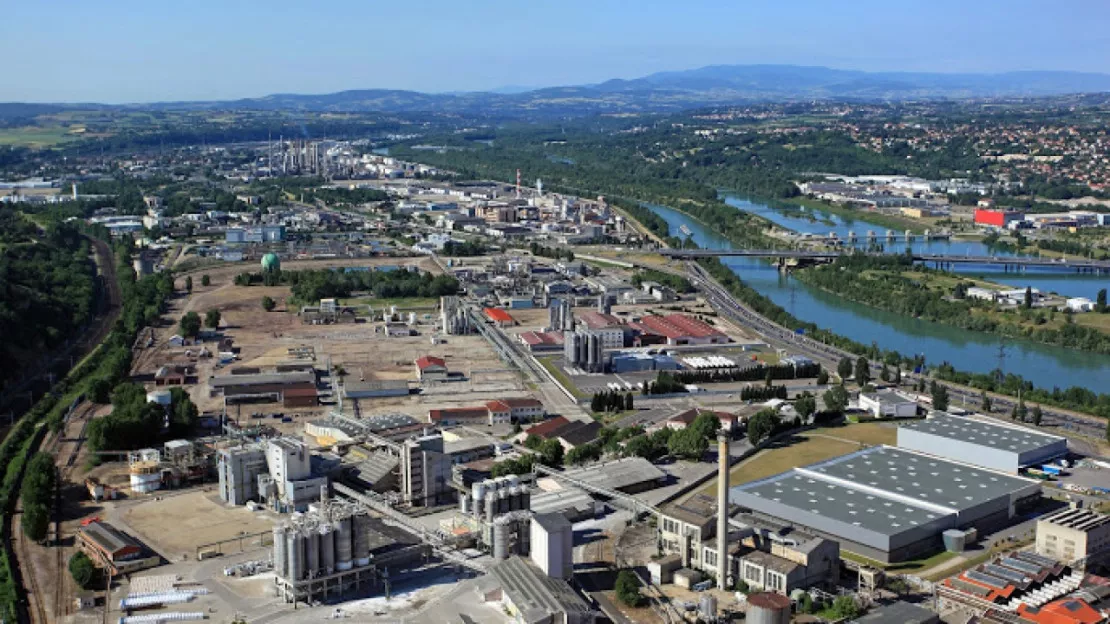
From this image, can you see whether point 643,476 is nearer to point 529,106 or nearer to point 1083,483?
point 1083,483

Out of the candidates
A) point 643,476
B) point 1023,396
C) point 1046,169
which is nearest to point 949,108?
point 1046,169

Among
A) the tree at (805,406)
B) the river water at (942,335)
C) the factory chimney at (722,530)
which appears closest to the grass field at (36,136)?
→ the river water at (942,335)

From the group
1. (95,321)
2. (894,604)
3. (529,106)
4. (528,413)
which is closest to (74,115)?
(529,106)

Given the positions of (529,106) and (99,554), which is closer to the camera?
(99,554)

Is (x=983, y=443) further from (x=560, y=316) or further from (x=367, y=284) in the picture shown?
(x=367, y=284)

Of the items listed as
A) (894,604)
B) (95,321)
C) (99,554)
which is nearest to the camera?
(894,604)

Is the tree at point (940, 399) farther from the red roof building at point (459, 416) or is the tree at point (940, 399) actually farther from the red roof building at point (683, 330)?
the red roof building at point (459, 416)

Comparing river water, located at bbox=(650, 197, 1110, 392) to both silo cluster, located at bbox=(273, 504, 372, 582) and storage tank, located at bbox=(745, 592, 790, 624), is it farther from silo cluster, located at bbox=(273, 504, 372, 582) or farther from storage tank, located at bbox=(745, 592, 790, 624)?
silo cluster, located at bbox=(273, 504, 372, 582)

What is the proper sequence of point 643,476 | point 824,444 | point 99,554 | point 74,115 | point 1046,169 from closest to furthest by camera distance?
1. point 99,554
2. point 643,476
3. point 824,444
4. point 1046,169
5. point 74,115
